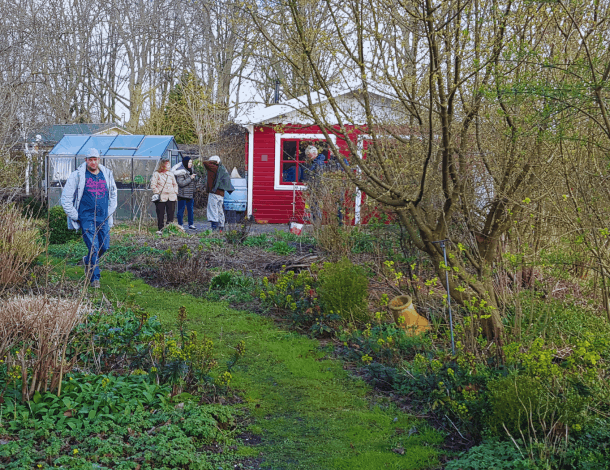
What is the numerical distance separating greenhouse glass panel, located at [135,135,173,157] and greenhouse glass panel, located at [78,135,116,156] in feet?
3.48

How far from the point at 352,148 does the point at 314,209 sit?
5677mm

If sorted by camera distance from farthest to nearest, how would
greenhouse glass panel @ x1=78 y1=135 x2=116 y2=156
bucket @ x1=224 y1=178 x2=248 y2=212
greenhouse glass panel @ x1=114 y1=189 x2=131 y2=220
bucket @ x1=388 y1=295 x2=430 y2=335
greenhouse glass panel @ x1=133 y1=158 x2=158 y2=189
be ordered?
greenhouse glass panel @ x1=78 y1=135 x2=116 y2=156, greenhouse glass panel @ x1=133 y1=158 x2=158 y2=189, greenhouse glass panel @ x1=114 y1=189 x2=131 y2=220, bucket @ x1=224 y1=178 x2=248 y2=212, bucket @ x1=388 y1=295 x2=430 y2=335

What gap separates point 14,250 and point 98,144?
1226 cm

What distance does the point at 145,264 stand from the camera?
987 cm

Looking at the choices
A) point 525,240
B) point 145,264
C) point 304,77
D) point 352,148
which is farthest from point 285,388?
point 145,264

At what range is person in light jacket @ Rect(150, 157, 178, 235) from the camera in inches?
547

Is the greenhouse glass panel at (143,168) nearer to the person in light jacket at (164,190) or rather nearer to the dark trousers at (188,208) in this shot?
the dark trousers at (188,208)

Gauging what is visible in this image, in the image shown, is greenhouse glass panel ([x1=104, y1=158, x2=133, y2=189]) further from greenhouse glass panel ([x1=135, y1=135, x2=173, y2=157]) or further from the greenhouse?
greenhouse glass panel ([x1=135, y1=135, x2=173, y2=157])

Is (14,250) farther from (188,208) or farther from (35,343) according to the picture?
(188,208)

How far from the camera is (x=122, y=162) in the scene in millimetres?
18266

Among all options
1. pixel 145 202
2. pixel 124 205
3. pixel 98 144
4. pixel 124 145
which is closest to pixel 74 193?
pixel 145 202

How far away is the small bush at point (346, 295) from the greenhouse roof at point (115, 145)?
1248 centimetres

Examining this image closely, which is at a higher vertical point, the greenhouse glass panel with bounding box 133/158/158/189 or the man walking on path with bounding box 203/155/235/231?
the greenhouse glass panel with bounding box 133/158/158/189

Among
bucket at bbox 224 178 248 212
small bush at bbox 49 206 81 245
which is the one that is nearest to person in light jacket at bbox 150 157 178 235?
small bush at bbox 49 206 81 245
